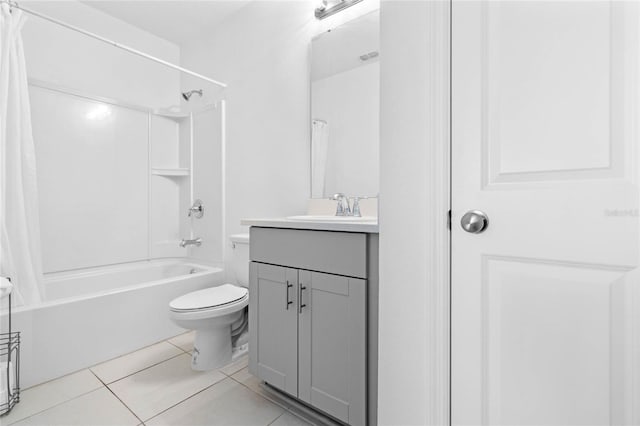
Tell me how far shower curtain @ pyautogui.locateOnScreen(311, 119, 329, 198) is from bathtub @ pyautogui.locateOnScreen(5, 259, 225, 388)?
1074mm

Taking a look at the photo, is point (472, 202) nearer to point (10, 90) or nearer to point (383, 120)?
point (383, 120)

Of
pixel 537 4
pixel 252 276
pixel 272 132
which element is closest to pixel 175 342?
pixel 252 276

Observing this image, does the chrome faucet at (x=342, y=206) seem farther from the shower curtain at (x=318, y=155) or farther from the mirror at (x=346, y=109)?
the shower curtain at (x=318, y=155)

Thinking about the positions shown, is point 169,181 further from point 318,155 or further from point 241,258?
point 318,155

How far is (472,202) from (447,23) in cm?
48

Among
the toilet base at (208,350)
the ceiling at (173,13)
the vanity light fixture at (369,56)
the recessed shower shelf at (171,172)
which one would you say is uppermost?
the ceiling at (173,13)

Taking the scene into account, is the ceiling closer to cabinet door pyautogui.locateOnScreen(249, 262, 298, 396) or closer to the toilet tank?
the toilet tank

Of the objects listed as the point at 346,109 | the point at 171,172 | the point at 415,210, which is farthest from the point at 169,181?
the point at 415,210

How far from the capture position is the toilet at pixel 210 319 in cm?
167

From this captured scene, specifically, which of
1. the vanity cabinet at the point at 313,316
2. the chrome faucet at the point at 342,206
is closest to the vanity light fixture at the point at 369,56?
the chrome faucet at the point at 342,206

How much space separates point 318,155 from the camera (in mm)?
2121

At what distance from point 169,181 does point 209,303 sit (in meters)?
1.67

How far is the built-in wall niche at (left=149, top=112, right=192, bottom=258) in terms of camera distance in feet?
9.34

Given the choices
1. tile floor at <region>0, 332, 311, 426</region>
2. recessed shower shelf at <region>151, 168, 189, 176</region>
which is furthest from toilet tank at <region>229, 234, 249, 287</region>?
recessed shower shelf at <region>151, 168, 189, 176</region>
